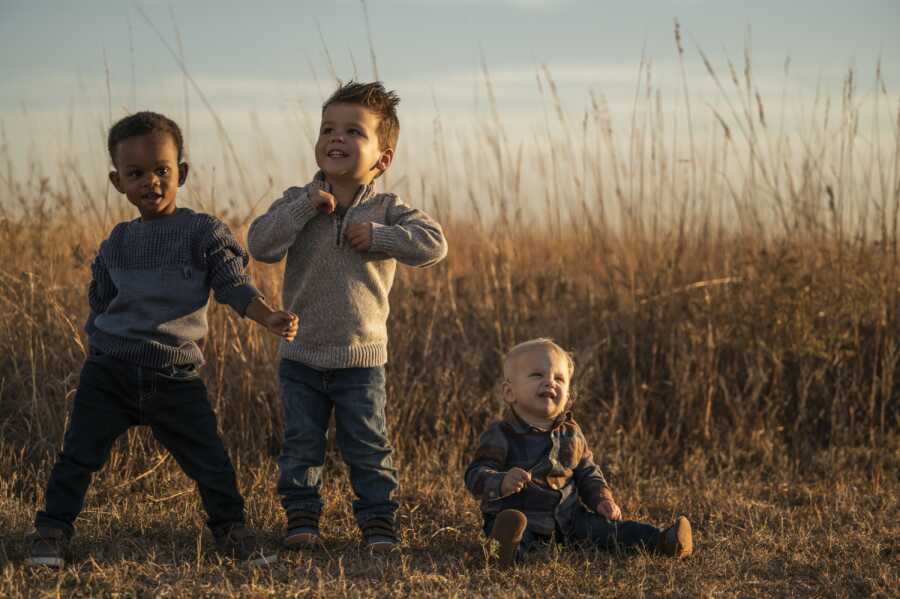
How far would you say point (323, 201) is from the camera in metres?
3.43

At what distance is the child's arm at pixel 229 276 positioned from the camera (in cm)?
329

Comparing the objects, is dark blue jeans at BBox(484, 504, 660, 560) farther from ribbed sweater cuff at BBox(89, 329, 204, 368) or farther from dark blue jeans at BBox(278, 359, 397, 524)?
ribbed sweater cuff at BBox(89, 329, 204, 368)

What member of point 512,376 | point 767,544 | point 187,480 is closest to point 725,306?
point 767,544

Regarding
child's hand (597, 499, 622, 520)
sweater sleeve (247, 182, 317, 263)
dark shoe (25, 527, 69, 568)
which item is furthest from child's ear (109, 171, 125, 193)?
child's hand (597, 499, 622, 520)

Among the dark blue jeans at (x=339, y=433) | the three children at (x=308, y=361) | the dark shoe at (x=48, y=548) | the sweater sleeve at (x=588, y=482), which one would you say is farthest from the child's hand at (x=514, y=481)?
the dark shoe at (x=48, y=548)

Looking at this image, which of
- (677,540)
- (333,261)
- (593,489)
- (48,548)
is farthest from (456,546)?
(48,548)

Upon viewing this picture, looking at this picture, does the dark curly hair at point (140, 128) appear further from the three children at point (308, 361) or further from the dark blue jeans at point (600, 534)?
the dark blue jeans at point (600, 534)

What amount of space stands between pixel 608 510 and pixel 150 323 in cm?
164

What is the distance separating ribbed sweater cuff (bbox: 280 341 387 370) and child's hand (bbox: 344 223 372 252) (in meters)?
0.34

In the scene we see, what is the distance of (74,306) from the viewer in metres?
5.20

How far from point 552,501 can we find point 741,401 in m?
2.05

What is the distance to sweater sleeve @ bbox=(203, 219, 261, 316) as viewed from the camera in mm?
3320

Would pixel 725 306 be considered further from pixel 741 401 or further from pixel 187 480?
pixel 187 480

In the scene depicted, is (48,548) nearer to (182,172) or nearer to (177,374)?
(177,374)
